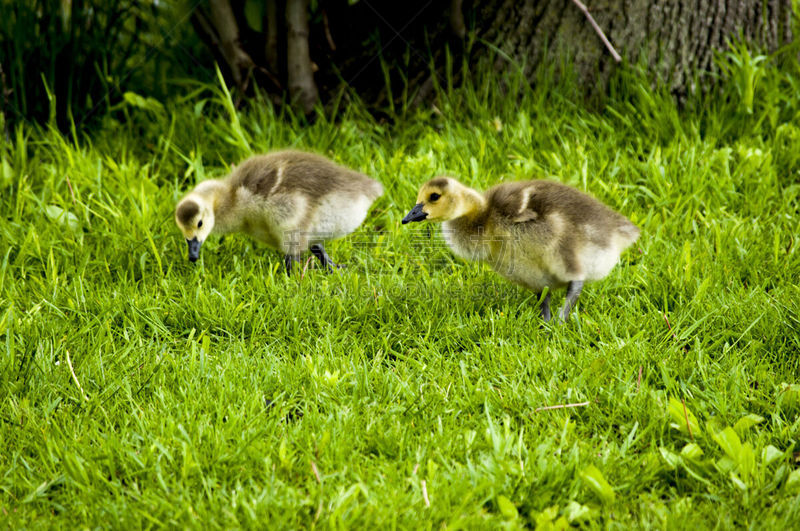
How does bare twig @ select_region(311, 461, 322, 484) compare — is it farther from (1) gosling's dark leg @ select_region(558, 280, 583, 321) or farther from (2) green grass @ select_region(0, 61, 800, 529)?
(1) gosling's dark leg @ select_region(558, 280, 583, 321)

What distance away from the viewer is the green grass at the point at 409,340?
2.73 m

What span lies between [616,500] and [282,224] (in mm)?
2522

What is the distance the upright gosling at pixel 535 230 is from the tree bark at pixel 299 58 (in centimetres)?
271

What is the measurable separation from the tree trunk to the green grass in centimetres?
25

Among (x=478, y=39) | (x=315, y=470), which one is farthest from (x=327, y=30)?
(x=315, y=470)

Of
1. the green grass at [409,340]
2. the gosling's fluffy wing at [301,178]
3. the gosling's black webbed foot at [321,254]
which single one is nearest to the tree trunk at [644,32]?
the green grass at [409,340]

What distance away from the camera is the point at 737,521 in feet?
8.59

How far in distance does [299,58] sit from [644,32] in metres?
2.74

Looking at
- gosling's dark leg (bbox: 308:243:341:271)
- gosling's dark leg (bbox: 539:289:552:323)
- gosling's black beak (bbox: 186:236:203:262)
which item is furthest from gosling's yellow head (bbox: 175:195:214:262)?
gosling's dark leg (bbox: 539:289:552:323)

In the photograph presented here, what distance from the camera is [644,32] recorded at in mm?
5754

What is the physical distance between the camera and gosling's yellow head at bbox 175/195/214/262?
4203 mm

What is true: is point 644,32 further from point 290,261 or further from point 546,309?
point 290,261

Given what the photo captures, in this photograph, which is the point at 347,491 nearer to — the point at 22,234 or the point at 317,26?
the point at 22,234

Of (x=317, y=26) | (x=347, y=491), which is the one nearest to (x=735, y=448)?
(x=347, y=491)
